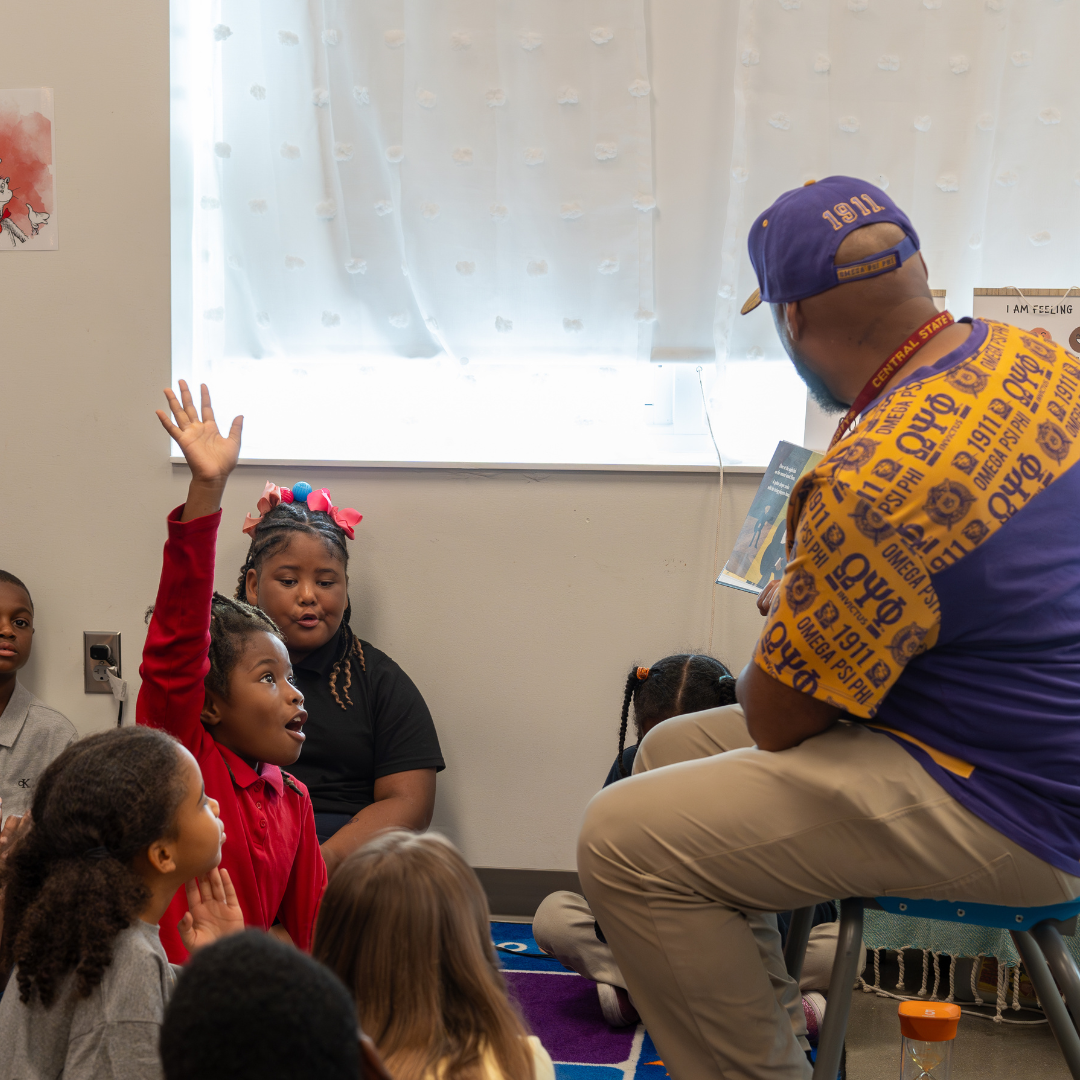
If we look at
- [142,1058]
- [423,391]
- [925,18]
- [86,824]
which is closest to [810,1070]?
[142,1058]

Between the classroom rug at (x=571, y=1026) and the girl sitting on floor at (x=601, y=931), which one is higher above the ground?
the girl sitting on floor at (x=601, y=931)

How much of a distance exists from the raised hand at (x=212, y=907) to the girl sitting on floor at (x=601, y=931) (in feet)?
2.71

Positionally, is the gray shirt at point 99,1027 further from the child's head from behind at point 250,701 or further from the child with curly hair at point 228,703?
the child's head from behind at point 250,701

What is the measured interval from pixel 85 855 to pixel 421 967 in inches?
15.2

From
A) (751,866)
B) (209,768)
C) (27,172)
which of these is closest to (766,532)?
(751,866)

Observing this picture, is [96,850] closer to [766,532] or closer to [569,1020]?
[569,1020]

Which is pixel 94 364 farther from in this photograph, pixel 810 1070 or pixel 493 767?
pixel 810 1070

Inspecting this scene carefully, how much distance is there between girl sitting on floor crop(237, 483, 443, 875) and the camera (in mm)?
2271

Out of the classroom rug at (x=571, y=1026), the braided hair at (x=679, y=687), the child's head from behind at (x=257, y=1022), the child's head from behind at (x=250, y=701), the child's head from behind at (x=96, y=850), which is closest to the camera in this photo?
the child's head from behind at (x=257, y=1022)

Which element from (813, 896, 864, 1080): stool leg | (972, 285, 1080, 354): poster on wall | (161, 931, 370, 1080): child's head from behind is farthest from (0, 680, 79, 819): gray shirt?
(972, 285, 1080, 354): poster on wall

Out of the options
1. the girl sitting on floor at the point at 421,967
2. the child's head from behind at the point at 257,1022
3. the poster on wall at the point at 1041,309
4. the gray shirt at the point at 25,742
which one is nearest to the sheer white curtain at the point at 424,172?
the poster on wall at the point at 1041,309

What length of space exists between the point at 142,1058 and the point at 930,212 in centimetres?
212

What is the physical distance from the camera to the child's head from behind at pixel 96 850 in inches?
41.4

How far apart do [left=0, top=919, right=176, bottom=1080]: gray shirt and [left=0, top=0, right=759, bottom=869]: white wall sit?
4.71ft
